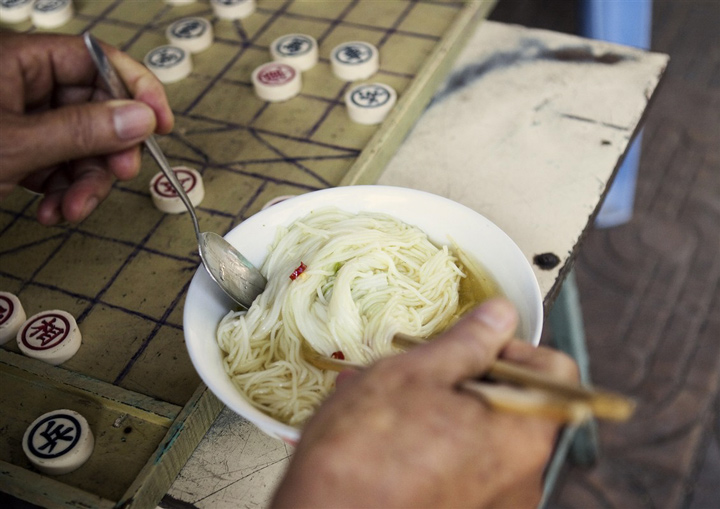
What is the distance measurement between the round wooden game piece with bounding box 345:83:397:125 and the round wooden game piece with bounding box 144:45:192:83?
527mm

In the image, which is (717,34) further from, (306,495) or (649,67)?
(306,495)

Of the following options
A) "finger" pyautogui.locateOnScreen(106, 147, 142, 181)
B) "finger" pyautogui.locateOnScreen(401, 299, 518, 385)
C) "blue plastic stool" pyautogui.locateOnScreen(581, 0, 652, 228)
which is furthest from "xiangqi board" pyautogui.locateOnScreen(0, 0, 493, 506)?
"blue plastic stool" pyautogui.locateOnScreen(581, 0, 652, 228)

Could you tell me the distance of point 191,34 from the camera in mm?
2174

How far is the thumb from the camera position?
4.19 feet

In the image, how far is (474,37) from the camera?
2.22 meters

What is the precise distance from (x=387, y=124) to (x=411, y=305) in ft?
2.21

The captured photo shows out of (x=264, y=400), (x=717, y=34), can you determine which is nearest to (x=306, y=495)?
(x=264, y=400)

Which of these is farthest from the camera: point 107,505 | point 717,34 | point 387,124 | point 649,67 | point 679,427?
point 717,34

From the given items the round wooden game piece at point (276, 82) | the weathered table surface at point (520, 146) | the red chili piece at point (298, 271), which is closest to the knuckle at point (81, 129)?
the red chili piece at point (298, 271)

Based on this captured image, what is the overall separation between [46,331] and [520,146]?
3.95ft

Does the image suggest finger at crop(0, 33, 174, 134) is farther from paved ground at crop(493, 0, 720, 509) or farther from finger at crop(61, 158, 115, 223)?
paved ground at crop(493, 0, 720, 509)

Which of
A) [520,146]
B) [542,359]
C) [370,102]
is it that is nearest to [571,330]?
[520,146]

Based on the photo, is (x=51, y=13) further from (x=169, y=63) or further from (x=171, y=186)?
(x=171, y=186)

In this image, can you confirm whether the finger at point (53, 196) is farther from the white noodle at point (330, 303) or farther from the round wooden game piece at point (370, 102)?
the round wooden game piece at point (370, 102)
